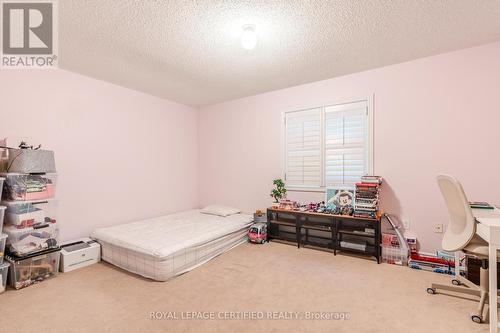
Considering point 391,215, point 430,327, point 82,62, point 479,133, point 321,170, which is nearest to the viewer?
point 430,327

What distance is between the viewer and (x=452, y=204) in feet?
6.61

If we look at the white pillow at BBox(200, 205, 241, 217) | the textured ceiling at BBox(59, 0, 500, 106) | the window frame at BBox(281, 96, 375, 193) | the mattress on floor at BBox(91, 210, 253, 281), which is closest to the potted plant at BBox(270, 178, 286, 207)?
the window frame at BBox(281, 96, 375, 193)

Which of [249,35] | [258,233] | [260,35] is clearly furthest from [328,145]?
A: [249,35]

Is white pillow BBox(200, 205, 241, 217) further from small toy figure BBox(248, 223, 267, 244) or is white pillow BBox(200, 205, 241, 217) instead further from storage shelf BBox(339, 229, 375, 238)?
storage shelf BBox(339, 229, 375, 238)

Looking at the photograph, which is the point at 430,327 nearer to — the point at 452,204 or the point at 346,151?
the point at 452,204

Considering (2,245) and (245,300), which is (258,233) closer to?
(245,300)

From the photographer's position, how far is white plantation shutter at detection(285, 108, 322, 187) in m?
3.64

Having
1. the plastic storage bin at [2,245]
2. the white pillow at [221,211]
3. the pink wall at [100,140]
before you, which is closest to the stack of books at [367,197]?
the white pillow at [221,211]

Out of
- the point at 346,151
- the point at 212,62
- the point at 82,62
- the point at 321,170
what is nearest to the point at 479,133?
the point at 346,151

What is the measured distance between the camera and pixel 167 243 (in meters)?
2.58

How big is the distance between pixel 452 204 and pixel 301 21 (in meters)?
2.08

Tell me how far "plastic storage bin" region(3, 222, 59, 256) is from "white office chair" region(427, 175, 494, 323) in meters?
3.81

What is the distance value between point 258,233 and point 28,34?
351cm

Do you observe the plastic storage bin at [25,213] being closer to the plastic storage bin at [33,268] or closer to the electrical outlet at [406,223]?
the plastic storage bin at [33,268]
